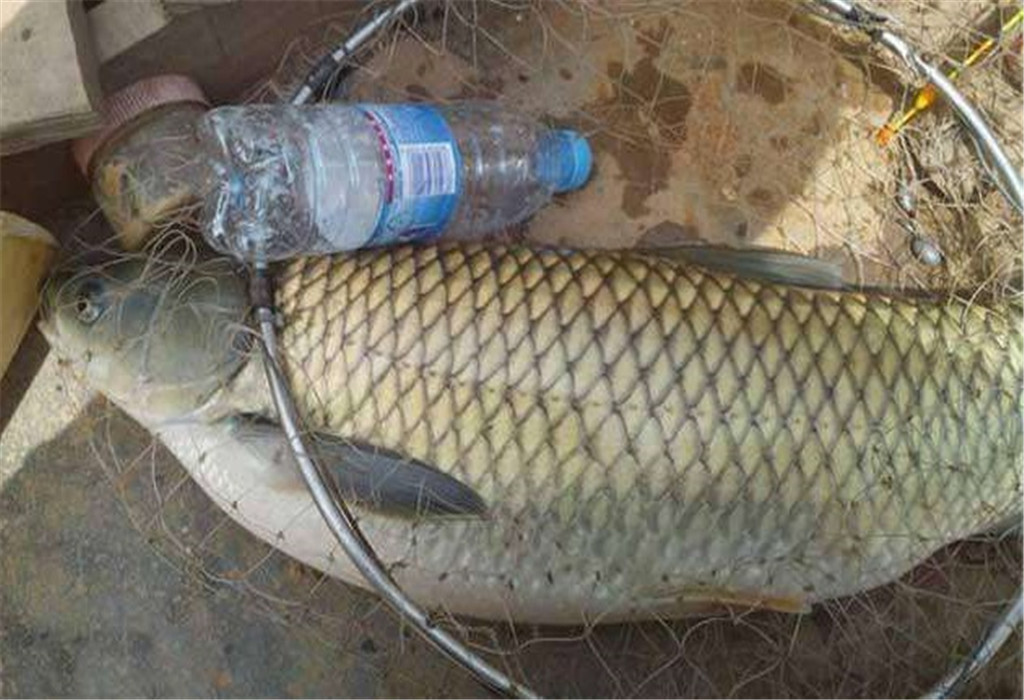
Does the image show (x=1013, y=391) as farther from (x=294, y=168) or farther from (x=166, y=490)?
(x=166, y=490)

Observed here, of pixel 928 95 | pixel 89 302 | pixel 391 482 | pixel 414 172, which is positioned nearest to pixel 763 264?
pixel 928 95

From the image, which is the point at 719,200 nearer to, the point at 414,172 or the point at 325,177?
the point at 414,172

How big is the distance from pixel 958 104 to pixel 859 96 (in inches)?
11.2

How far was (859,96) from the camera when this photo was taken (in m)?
2.83

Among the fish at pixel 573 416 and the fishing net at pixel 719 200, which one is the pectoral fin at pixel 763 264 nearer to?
the fish at pixel 573 416

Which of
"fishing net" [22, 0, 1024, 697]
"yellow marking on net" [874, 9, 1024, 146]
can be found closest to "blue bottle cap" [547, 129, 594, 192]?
"fishing net" [22, 0, 1024, 697]

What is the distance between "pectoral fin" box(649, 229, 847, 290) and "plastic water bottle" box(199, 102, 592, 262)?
485 mm

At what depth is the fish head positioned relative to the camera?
2268 mm

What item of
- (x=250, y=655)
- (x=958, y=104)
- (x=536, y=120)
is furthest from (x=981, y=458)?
(x=250, y=655)

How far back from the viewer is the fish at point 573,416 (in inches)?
87.1

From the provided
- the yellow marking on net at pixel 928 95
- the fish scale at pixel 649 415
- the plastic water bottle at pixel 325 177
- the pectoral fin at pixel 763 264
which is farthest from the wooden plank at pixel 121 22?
the yellow marking on net at pixel 928 95

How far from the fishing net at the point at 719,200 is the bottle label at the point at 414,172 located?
0.28 metres

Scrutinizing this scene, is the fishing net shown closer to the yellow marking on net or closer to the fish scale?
the yellow marking on net

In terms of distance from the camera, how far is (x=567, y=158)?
2.63 m
